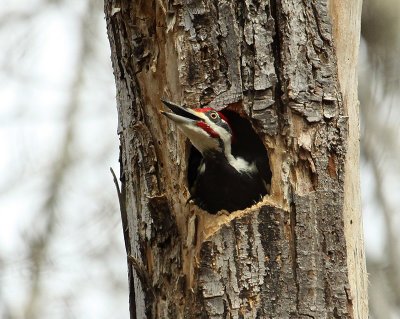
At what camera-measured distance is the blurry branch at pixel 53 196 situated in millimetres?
6473

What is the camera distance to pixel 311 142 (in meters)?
3.09

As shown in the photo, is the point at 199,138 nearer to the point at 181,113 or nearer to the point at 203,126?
the point at 203,126

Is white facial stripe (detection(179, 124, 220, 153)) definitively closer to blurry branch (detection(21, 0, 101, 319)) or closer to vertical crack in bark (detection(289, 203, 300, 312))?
vertical crack in bark (detection(289, 203, 300, 312))

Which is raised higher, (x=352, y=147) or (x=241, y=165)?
(x=241, y=165)

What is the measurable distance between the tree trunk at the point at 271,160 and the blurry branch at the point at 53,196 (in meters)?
3.23

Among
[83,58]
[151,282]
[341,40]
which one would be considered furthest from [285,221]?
[83,58]

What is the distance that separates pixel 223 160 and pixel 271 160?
0.75 meters

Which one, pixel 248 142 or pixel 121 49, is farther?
pixel 248 142

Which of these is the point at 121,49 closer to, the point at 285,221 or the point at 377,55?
the point at 285,221

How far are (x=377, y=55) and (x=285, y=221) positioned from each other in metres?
2.10

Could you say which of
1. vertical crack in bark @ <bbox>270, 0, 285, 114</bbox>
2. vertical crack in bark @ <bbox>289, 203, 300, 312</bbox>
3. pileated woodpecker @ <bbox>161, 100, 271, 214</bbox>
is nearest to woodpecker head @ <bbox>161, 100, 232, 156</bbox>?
pileated woodpecker @ <bbox>161, 100, 271, 214</bbox>

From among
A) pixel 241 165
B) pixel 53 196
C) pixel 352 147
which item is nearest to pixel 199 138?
pixel 241 165

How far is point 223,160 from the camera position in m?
3.88

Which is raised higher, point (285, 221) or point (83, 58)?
point (83, 58)
